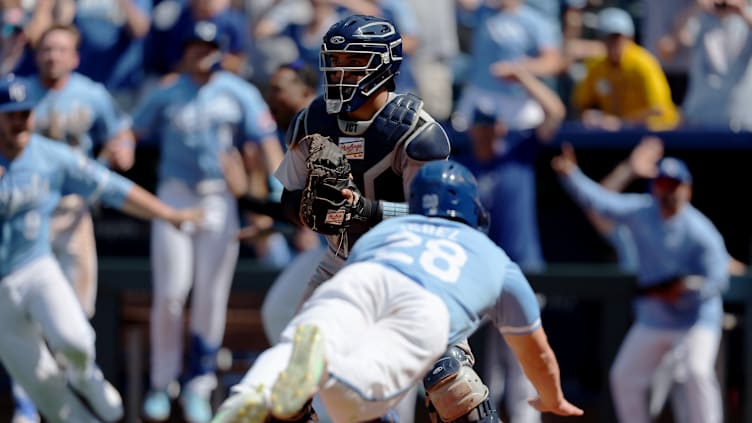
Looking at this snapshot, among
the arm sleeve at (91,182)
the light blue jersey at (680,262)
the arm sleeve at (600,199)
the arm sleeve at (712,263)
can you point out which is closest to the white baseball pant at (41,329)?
the arm sleeve at (91,182)

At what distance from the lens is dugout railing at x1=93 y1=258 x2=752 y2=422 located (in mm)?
9656

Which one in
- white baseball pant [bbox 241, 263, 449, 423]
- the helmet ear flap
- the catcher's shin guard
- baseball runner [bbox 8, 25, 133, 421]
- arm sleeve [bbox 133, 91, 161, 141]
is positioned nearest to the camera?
white baseball pant [bbox 241, 263, 449, 423]

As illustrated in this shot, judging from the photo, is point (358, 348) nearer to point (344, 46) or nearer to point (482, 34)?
point (344, 46)

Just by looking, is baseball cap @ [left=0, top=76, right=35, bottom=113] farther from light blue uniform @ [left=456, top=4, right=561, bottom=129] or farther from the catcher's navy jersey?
light blue uniform @ [left=456, top=4, right=561, bottom=129]

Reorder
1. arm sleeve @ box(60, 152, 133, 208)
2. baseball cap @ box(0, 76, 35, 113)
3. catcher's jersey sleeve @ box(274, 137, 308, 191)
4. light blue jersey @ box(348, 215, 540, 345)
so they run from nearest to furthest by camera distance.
Answer: light blue jersey @ box(348, 215, 540, 345)
catcher's jersey sleeve @ box(274, 137, 308, 191)
baseball cap @ box(0, 76, 35, 113)
arm sleeve @ box(60, 152, 133, 208)

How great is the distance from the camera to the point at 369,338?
186 inches

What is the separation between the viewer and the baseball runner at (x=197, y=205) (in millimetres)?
9273

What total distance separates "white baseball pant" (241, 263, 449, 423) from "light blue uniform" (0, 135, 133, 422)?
10.7 ft

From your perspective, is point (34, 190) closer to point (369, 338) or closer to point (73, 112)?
point (73, 112)

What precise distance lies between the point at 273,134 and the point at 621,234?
2.52 m

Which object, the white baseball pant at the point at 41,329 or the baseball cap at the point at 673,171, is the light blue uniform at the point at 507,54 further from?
the white baseball pant at the point at 41,329

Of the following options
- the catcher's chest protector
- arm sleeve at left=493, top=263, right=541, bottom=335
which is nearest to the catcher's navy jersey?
the catcher's chest protector

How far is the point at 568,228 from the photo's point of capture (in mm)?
10141

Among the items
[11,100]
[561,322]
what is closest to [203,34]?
[11,100]
